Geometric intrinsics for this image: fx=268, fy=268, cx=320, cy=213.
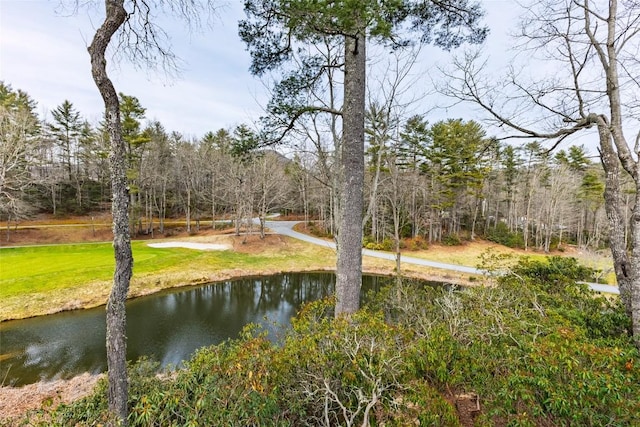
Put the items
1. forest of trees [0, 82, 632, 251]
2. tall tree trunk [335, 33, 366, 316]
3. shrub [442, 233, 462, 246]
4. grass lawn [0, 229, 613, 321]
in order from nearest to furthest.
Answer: tall tree trunk [335, 33, 366, 316], grass lawn [0, 229, 613, 321], forest of trees [0, 82, 632, 251], shrub [442, 233, 462, 246]

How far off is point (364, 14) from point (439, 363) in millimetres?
3555

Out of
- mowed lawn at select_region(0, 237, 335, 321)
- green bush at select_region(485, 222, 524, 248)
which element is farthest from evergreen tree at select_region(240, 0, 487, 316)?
green bush at select_region(485, 222, 524, 248)

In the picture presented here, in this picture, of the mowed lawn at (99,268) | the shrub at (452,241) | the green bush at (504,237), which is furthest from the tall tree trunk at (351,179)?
the green bush at (504,237)

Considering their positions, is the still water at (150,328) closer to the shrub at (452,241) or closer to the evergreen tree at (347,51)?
the evergreen tree at (347,51)

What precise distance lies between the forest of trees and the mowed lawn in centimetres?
317

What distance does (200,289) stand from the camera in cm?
1167

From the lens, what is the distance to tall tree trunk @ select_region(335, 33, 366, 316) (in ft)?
12.8

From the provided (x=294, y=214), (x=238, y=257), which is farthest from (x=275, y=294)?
(x=294, y=214)

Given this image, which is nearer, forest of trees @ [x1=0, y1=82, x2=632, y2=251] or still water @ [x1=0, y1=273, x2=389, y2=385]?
still water @ [x1=0, y1=273, x2=389, y2=385]

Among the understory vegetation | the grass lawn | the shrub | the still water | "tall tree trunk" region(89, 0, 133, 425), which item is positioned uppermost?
"tall tree trunk" region(89, 0, 133, 425)

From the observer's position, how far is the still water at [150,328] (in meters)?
6.12

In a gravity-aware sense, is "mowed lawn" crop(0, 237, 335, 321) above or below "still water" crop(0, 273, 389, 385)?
above

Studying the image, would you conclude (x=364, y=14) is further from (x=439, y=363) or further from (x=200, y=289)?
(x=200, y=289)

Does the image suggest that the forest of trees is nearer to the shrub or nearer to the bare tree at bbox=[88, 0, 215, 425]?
the shrub
